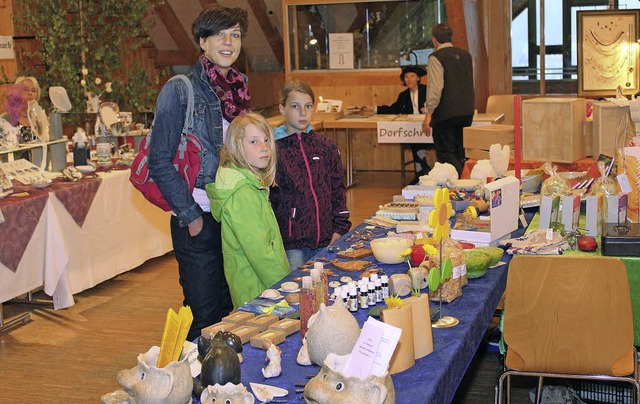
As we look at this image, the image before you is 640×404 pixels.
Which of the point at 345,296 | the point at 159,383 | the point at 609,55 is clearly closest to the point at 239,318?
the point at 345,296

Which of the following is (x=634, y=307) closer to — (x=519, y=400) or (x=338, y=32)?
(x=519, y=400)

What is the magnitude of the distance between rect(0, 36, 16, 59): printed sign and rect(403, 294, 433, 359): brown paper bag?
6.69 meters

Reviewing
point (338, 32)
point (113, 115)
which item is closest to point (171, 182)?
point (113, 115)

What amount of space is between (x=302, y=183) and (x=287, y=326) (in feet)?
4.10

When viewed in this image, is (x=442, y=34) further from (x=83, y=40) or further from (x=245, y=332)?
(x=245, y=332)

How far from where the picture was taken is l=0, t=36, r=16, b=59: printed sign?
25.5 feet

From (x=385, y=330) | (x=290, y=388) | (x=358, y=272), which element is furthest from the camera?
(x=358, y=272)

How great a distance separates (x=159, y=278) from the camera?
5551mm

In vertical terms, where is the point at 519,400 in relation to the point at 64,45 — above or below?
below

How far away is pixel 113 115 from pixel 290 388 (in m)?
4.63

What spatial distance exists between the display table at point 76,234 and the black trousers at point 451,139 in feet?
8.75

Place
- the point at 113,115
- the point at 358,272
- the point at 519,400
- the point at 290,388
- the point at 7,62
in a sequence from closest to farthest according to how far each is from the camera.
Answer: the point at 290,388
the point at 358,272
the point at 519,400
the point at 113,115
the point at 7,62

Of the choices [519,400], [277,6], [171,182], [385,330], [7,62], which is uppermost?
[277,6]

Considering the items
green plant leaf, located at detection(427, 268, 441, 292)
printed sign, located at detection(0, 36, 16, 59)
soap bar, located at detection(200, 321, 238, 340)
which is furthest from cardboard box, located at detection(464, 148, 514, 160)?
printed sign, located at detection(0, 36, 16, 59)
